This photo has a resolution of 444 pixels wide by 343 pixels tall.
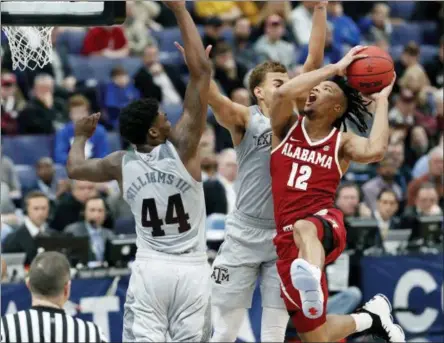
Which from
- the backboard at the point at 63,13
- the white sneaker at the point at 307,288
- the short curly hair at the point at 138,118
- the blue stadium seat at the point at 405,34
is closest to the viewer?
the white sneaker at the point at 307,288

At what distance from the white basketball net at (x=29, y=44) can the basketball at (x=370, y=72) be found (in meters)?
2.22

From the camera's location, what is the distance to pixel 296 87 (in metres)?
8.76

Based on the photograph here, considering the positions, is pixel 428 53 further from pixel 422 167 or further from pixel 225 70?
pixel 422 167

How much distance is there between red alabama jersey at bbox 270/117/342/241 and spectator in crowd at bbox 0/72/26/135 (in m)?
7.26

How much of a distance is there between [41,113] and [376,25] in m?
6.86

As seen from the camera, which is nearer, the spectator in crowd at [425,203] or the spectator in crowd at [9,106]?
the spectator in crowd at [425,203]

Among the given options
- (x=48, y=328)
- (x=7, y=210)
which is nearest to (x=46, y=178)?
(x=7, y=210)

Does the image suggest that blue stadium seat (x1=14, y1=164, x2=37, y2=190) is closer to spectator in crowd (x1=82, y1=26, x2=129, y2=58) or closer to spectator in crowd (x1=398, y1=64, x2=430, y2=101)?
spectator in crowd (x1=82, y1=26, x2=129, y2=58)

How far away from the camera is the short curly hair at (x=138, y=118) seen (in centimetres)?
860

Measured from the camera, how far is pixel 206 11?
19.6 meters

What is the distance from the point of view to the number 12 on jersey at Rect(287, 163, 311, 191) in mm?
8891

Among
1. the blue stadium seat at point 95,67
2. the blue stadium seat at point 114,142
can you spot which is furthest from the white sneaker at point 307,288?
the blue stadium seat at point 95,67

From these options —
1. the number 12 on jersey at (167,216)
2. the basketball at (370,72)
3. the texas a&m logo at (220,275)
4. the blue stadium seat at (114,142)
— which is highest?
the basketball at (370,72)

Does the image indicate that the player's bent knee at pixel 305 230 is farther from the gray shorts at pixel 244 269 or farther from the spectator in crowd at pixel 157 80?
the spectator in crowd at pixel 157 80
